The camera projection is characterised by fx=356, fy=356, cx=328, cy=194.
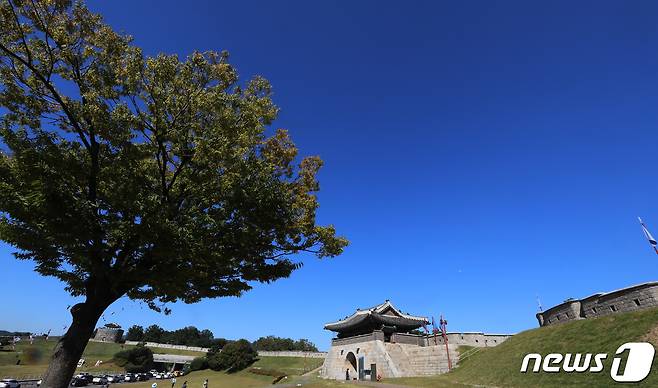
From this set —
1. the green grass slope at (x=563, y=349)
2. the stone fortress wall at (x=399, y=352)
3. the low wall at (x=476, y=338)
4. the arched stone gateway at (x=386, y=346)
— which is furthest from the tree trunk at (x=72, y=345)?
the low wall at (x=476, y=338)

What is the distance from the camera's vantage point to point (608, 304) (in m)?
31.1

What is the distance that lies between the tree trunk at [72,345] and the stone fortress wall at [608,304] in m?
35.2

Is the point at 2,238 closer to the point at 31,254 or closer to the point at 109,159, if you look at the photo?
the point at 31,254

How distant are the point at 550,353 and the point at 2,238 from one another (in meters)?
32.5

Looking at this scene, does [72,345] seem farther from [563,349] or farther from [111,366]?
[111,366]

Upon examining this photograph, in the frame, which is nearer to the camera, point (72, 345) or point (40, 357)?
point (72, 345)

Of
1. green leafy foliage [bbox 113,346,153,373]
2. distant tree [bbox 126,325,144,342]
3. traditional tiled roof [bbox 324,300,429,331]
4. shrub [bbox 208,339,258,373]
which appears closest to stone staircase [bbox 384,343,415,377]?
traditional tiled roof [bbox 324,300,429,331]

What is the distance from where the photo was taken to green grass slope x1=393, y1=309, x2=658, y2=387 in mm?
21109

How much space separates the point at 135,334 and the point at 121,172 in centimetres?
12873

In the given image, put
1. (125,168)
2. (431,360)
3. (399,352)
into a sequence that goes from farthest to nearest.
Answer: (399,352), (431,360), (125,168)

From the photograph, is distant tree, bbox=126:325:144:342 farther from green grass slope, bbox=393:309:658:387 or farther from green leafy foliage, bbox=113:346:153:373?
green grass slope, bbox=393:309:658:387

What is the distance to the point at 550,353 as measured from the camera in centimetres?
2669

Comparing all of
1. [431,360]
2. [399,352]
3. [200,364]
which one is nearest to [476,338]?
[431,360]

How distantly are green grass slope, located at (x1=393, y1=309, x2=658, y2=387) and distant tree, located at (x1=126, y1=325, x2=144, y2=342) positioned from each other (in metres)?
112
